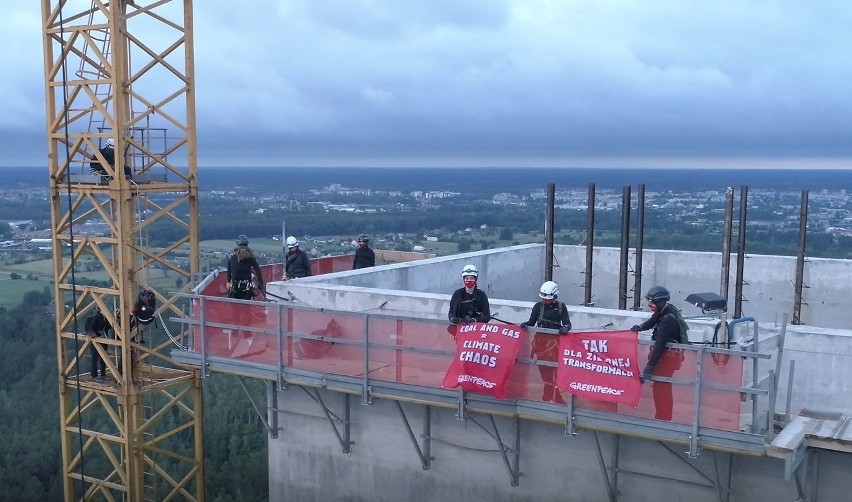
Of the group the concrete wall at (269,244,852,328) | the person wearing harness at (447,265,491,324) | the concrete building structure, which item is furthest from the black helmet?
the concrete wall at (269,244,852,328)

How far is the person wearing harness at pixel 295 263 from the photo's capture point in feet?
53.6

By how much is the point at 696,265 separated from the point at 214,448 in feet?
134

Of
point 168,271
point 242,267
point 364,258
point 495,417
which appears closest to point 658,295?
point 495,417

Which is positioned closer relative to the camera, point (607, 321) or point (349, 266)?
point (607, 321)

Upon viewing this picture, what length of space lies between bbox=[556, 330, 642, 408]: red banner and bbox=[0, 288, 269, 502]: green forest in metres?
35.8

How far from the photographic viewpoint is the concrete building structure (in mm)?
9961

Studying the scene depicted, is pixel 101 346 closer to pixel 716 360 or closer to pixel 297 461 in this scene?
pixel 297 461

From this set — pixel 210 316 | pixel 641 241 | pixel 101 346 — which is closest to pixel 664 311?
pixel 210 316

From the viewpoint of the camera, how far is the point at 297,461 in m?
14.5

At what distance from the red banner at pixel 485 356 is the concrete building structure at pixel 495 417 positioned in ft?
0.85

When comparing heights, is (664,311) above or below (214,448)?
above

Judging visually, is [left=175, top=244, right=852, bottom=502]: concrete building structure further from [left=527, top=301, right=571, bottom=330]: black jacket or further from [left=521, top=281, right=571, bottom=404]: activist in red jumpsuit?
[left=527, top=301, right=571, bottom=330]: black jacket

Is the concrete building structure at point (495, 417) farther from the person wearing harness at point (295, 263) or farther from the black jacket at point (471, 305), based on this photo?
the person wearing harness at point (295, 263)

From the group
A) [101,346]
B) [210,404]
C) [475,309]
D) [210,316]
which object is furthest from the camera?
[210,404]
